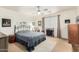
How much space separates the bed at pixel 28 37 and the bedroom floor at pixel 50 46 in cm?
7

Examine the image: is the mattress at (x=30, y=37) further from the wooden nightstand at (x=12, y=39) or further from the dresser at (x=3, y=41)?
the dresser at (x=3, y=41)

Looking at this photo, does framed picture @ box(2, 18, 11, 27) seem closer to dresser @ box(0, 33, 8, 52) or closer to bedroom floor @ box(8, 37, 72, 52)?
dresser @ box(0, 33, 8, 52)

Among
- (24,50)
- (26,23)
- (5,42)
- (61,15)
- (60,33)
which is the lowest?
(24,50)

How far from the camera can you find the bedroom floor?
1970 millimetres

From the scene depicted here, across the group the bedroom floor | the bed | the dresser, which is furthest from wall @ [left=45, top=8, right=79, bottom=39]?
the dresser

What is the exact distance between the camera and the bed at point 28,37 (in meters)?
1.93

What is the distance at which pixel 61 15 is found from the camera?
6.59 ft

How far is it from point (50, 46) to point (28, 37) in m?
0.46

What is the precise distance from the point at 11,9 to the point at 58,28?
97 cm

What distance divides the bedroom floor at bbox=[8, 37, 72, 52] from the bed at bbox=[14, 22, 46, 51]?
0.07 meters
